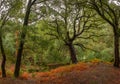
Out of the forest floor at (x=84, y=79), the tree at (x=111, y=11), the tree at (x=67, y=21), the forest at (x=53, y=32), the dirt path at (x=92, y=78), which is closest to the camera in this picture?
the forest floor at (x=84, y=79)

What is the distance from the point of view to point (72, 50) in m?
25.0

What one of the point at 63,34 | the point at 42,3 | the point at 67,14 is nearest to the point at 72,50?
the point at 63,34

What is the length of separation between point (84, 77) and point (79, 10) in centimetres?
854

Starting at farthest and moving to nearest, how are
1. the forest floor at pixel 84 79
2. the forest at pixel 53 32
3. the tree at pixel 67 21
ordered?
the tree at pixel 67 21
the forest at pixel 53 32
the forest floor at pixel 84 79

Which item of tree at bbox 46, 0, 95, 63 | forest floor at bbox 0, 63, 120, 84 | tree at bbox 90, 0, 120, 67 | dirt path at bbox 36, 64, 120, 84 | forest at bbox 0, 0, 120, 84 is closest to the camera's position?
forest floor at bbox 0, 63, 120, 84

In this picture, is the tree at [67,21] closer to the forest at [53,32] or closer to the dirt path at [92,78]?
the forest at [53,32]

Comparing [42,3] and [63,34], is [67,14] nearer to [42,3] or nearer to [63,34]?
[63,34]

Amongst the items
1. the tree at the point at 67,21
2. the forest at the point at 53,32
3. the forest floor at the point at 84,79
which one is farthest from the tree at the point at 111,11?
the tree at the point at 67,21

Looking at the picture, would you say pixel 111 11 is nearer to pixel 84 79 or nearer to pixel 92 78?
pixel 92 78

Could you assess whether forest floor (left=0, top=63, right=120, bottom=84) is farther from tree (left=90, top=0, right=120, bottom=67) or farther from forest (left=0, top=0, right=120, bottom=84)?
tree (left=90, top=0, right=120, bottom=67)

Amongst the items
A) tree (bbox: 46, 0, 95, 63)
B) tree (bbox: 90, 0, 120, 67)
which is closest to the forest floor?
tree (bbox: 90, 0, 120, 67)

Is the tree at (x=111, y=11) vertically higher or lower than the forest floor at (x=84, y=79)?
higher

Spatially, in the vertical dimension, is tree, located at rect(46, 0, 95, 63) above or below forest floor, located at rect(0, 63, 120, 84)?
above

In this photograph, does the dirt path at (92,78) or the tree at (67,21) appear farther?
the tree at (67,21)
